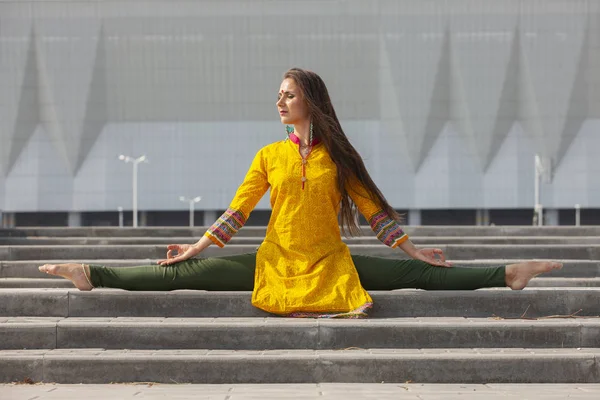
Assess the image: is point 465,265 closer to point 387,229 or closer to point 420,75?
point 387,229

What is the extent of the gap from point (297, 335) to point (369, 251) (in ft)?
15.6

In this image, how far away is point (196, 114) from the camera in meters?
55.6

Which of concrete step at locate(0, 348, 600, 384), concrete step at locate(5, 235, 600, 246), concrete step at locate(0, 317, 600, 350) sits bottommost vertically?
concrete step at locate(0, 348, 600, 384)

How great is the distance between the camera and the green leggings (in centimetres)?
607

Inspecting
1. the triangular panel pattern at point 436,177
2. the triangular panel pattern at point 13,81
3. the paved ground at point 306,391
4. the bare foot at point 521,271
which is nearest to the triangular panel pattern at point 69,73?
the triangular panel pattern at point 13,81

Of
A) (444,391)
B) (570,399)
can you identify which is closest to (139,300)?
(444,391)

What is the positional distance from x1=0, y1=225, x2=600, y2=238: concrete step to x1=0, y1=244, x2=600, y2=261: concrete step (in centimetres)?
286

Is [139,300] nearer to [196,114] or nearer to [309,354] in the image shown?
[309,354]

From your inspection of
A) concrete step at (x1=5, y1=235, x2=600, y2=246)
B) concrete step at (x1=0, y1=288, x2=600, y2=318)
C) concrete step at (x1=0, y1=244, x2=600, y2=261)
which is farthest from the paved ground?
concrete step at (x1=5, y1=235, x2=600, y2=246)

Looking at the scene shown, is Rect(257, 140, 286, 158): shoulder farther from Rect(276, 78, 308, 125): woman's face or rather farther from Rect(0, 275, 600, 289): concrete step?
Rect(0, 275, 600, 289): concrete step

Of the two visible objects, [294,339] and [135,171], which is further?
[135,171]

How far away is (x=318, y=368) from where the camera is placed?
5289 mm

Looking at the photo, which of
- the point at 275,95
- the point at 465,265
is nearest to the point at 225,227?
the point at 465,265

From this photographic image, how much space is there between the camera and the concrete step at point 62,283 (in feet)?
25.3
